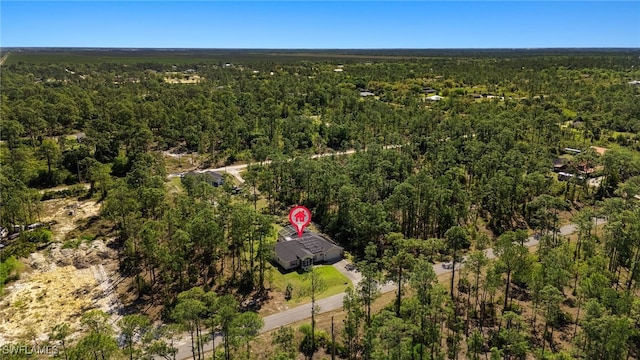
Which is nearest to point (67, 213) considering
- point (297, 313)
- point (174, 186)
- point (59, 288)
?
point (174, 186)

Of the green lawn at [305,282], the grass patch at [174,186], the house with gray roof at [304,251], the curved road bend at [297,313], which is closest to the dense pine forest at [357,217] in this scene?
the grass patch at [174,186]

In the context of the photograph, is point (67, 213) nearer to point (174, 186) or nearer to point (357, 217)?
point (174, 186)

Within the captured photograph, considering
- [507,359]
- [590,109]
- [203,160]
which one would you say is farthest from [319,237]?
[590,109]

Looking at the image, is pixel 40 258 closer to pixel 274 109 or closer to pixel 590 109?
pixel 274 109

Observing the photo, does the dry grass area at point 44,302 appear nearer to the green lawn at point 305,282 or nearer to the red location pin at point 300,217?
the green lawn at point 305,282

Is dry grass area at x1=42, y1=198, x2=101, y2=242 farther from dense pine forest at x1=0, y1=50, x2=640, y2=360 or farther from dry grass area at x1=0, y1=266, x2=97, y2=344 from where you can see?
dry grass area at x1=0, y1=266, x2=97, y2=344

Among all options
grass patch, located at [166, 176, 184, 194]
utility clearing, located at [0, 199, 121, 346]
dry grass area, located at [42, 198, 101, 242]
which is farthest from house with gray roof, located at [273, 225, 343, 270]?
dry grass area, located at [42, 198, 101, 242]
